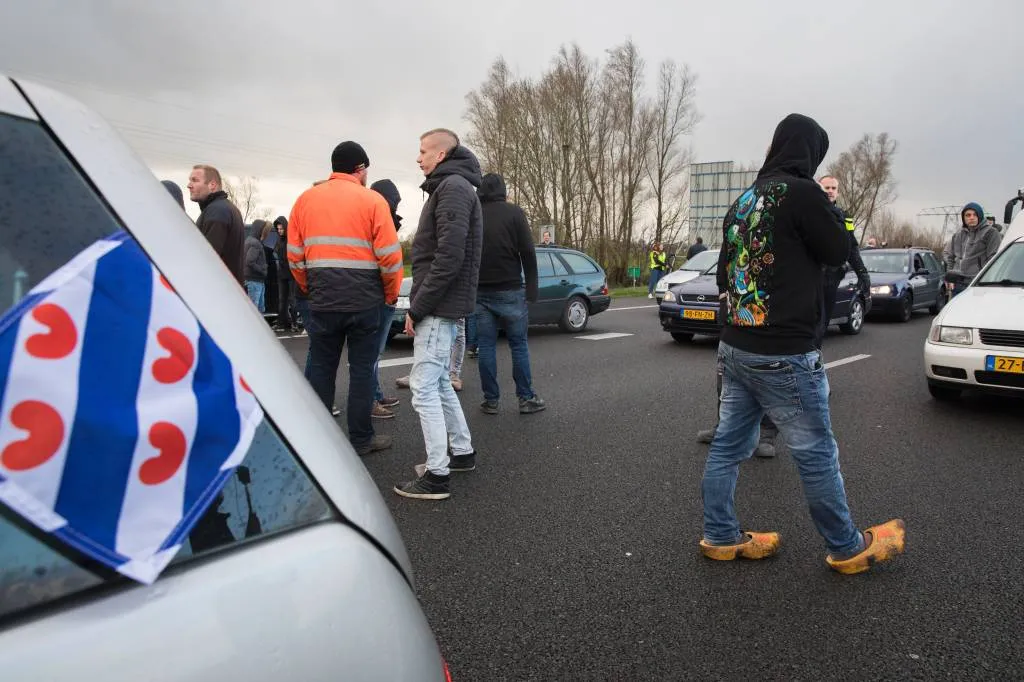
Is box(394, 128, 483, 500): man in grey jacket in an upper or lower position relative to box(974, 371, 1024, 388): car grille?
upper

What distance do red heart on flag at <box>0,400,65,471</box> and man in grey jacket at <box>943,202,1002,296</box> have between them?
9.81 meters

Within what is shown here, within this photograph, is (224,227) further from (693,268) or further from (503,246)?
(693,268)

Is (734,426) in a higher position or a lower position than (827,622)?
higher

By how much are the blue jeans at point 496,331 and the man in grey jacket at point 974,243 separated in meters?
6.15

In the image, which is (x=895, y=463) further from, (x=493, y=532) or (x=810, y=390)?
(x=493, y=532)

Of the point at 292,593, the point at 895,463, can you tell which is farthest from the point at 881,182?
the point at 292,593

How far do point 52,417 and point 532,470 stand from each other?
3.65 m

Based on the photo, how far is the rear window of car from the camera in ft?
2.40

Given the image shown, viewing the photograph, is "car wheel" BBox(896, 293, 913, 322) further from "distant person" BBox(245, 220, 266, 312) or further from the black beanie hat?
the black beanie hat

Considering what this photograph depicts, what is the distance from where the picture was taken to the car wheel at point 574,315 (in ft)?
38.0

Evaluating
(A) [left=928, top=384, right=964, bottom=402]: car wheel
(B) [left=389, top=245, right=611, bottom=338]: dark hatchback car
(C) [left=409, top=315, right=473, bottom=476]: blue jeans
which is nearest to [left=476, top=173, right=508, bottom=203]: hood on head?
(C) [left=409, top=315, right=473, bottom=476]: blue jeans

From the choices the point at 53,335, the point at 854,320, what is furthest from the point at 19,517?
the point at 854,320

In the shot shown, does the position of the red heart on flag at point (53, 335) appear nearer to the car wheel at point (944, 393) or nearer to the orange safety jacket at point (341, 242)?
the orange safety jacket at point (341, 242)

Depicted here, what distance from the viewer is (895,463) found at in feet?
14.5
